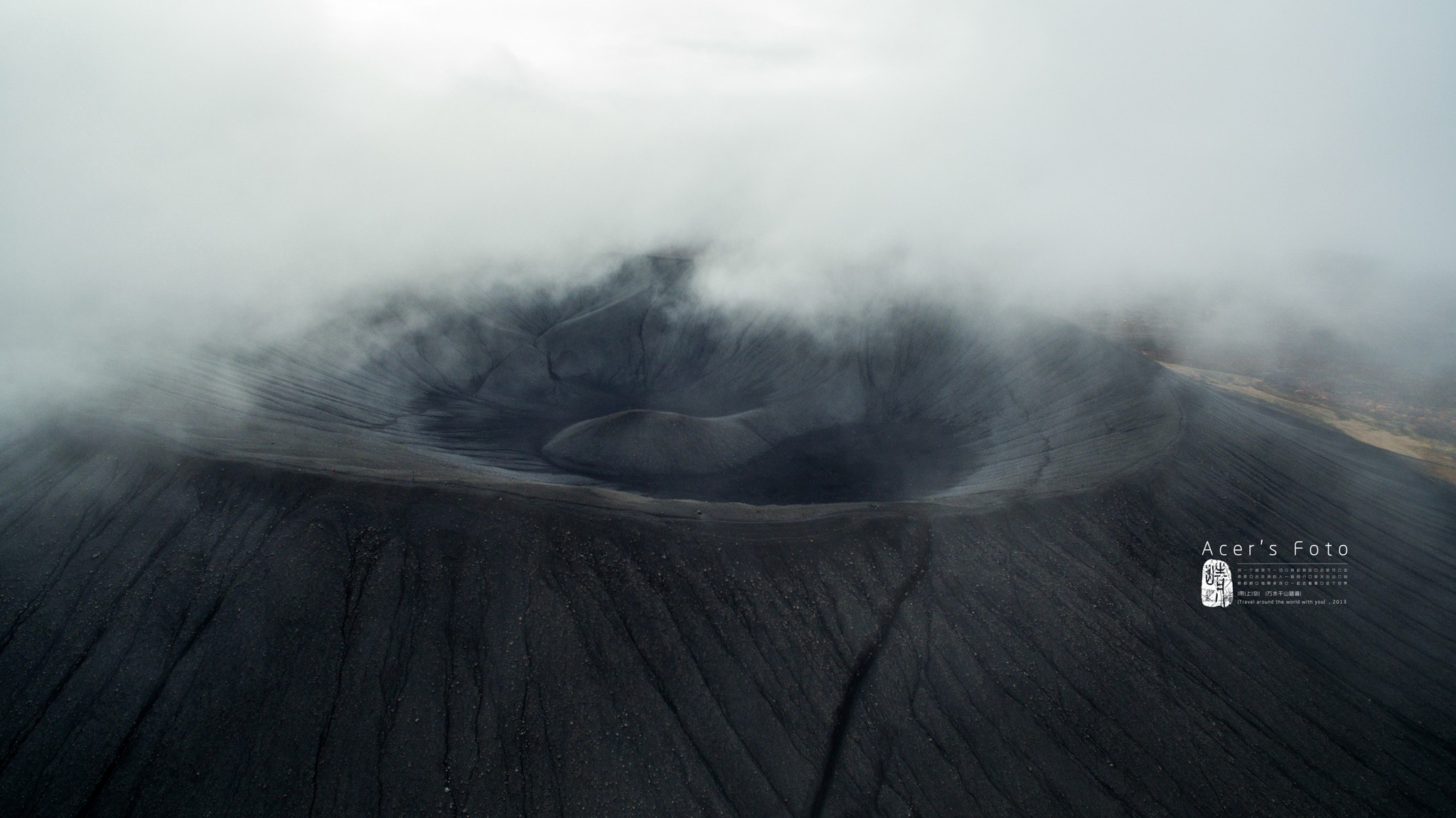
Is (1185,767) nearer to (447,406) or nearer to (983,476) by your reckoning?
(983,476)

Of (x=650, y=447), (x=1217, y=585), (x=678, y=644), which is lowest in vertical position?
(x=678, y=644)

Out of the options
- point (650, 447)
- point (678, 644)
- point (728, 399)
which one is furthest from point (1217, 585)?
point (728, 399)

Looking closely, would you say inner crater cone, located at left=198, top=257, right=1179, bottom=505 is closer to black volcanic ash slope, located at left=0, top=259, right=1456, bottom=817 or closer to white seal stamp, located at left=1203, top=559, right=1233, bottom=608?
black volcanic ash slope, located at left=0, top=259, right=1456, bottom=817

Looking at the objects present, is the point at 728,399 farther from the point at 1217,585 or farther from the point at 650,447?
the point at 1217,585

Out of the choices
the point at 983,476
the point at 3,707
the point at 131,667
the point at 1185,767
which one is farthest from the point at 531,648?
the point at 983,476

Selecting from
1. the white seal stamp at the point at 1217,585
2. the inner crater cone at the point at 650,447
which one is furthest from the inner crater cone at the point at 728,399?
the white seal stamp at the point at 1217,585

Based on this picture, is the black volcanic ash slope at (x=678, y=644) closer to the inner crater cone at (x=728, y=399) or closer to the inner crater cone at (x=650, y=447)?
the inner crater cone at (x=728, y=399)
